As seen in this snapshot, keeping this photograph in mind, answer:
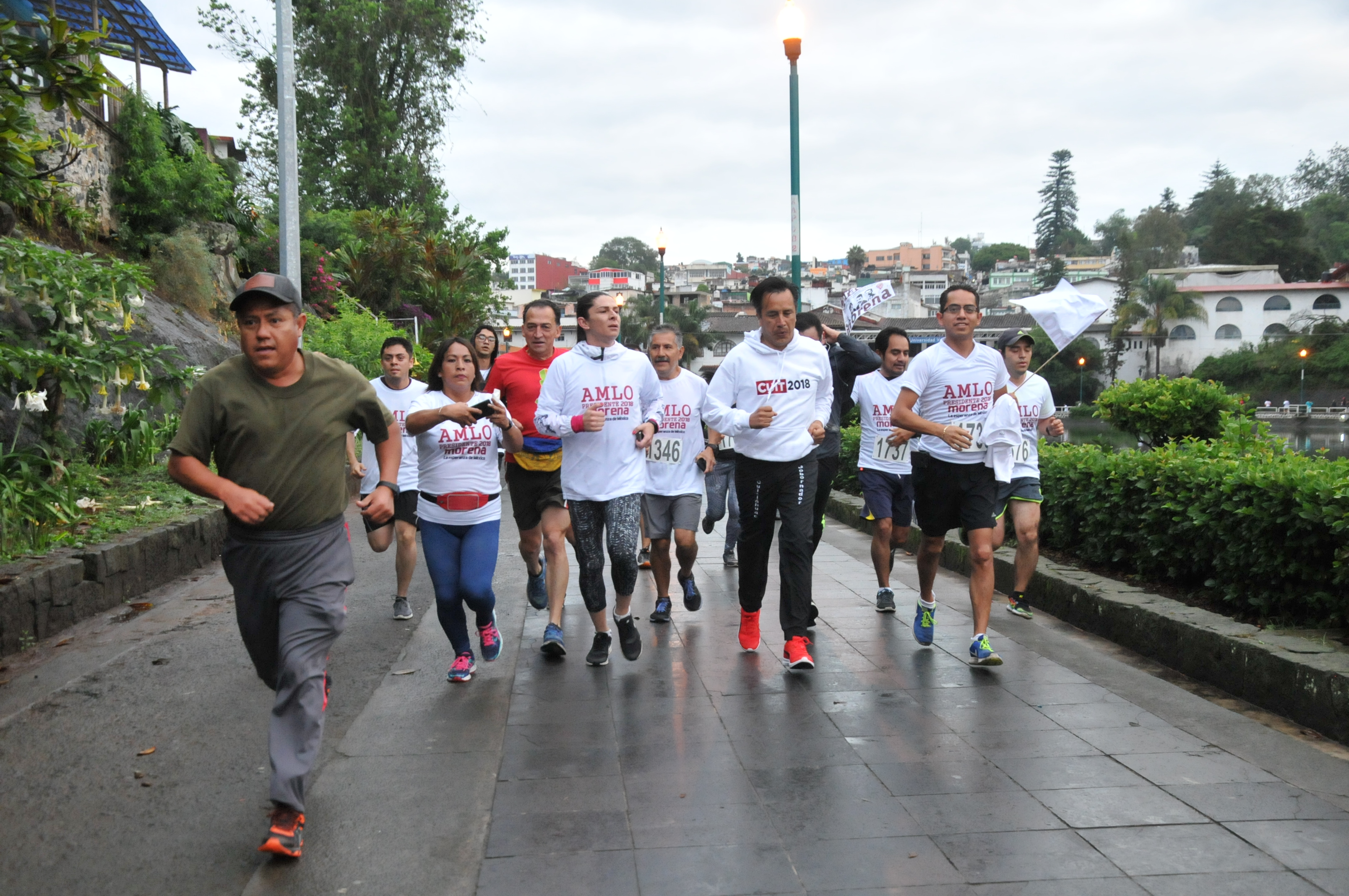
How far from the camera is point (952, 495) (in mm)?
6391

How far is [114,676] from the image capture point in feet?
19.6

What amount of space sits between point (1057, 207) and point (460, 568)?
5804 inches

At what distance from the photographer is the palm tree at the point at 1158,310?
222 feet

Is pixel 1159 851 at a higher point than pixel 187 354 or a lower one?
lower

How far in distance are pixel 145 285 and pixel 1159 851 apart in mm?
9398

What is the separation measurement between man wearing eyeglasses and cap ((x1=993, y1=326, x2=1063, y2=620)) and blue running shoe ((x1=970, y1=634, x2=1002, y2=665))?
1223 millimetres

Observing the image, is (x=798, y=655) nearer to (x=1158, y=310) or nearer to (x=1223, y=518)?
(x=1223, y=518)

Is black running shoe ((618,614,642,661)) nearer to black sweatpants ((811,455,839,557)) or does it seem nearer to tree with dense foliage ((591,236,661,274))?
Result: black sweatpants ((811,455,839,557))

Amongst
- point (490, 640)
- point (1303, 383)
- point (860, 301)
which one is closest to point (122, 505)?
point (490, 640)

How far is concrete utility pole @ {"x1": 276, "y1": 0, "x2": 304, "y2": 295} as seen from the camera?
38.2ft

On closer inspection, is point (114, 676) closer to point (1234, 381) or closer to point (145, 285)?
point (145, 285)

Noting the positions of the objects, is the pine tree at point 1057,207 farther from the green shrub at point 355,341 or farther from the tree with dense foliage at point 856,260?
the green shrub at point 355,341

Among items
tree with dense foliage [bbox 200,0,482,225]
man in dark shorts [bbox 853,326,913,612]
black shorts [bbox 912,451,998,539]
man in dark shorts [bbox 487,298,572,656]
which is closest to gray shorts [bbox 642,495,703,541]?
man in dark shorts [bbox 487,298,572,656]

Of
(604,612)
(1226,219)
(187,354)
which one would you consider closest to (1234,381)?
(1226,219)
